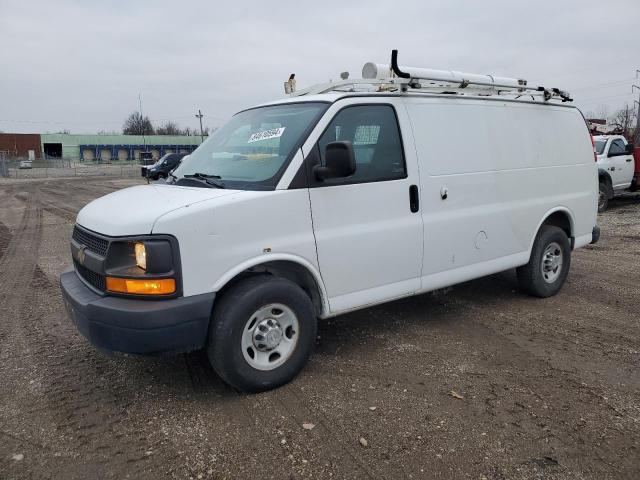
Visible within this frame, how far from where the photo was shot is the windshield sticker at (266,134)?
3984 millimetres

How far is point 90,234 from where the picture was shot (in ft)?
11.8

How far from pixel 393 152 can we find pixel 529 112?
2099mm

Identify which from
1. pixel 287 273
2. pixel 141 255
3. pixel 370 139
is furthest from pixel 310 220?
pixel 141 255

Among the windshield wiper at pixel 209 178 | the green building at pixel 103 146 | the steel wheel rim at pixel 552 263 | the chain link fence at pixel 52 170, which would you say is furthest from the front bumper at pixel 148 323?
the green building at pixel 103 146

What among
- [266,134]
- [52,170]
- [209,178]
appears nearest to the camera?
[209,178]

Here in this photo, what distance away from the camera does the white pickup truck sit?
13.4 metres

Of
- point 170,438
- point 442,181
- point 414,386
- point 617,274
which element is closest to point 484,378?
point 414,386

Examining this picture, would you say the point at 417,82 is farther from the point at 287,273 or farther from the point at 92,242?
the point at 92,242

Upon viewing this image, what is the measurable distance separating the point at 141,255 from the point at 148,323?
42 cm

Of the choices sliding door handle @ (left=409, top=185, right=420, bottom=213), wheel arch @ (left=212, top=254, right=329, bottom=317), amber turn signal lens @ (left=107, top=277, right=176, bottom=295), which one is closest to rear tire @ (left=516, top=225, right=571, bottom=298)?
sliding door handle @ (left=409, top=185, right=420, bottom=213)

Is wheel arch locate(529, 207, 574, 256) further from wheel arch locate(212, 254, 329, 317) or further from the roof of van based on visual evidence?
wheel arch locate(212, 254, 329, 317)

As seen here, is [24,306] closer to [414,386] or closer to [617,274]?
[414,386]

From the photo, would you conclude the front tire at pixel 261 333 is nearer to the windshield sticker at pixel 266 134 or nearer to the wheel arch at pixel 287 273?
the wheel arch at pixel 287 273

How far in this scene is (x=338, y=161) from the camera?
3.57m
